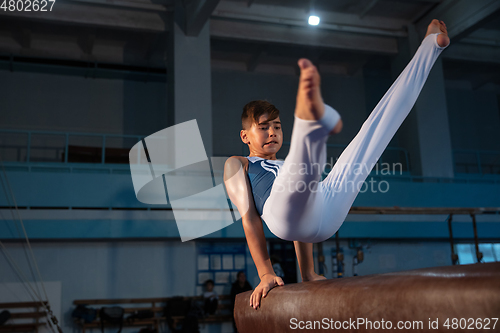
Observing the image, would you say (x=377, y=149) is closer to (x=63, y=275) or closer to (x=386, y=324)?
(x=386, y=324)

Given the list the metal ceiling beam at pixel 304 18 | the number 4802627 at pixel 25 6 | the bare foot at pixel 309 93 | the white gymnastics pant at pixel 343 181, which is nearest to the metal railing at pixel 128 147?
the number 4802627 at pixel 25 6

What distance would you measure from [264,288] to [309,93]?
37.1 inches

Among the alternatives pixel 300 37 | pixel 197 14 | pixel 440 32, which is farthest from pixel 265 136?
pixel 300 37

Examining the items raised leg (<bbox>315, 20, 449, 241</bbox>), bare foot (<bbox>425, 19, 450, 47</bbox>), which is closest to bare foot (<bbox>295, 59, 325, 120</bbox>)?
raised leg (<bbox>315, 20, 449, 241</bbox>)

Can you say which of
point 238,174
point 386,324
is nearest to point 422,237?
point 238,174

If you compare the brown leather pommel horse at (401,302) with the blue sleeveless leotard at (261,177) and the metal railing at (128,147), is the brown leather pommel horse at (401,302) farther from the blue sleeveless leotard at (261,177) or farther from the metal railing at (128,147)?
the metal railing at (128,147)

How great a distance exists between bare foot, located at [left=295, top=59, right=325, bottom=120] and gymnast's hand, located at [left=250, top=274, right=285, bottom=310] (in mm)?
867

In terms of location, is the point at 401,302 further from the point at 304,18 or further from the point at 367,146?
the point at 304,18

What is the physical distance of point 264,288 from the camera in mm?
1734

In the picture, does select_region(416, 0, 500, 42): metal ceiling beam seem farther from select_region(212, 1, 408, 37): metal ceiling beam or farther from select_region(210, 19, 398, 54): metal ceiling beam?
select_region(210, 19, 398, 54): metal ceiling beam

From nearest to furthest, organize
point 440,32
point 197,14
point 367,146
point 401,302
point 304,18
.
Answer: point 401,302, point 367,146, point 440,32, point 197,14, point 304,18

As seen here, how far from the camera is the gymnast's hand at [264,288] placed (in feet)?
5.69

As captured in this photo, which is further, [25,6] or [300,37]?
[300,37]

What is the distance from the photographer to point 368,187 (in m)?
8.05
